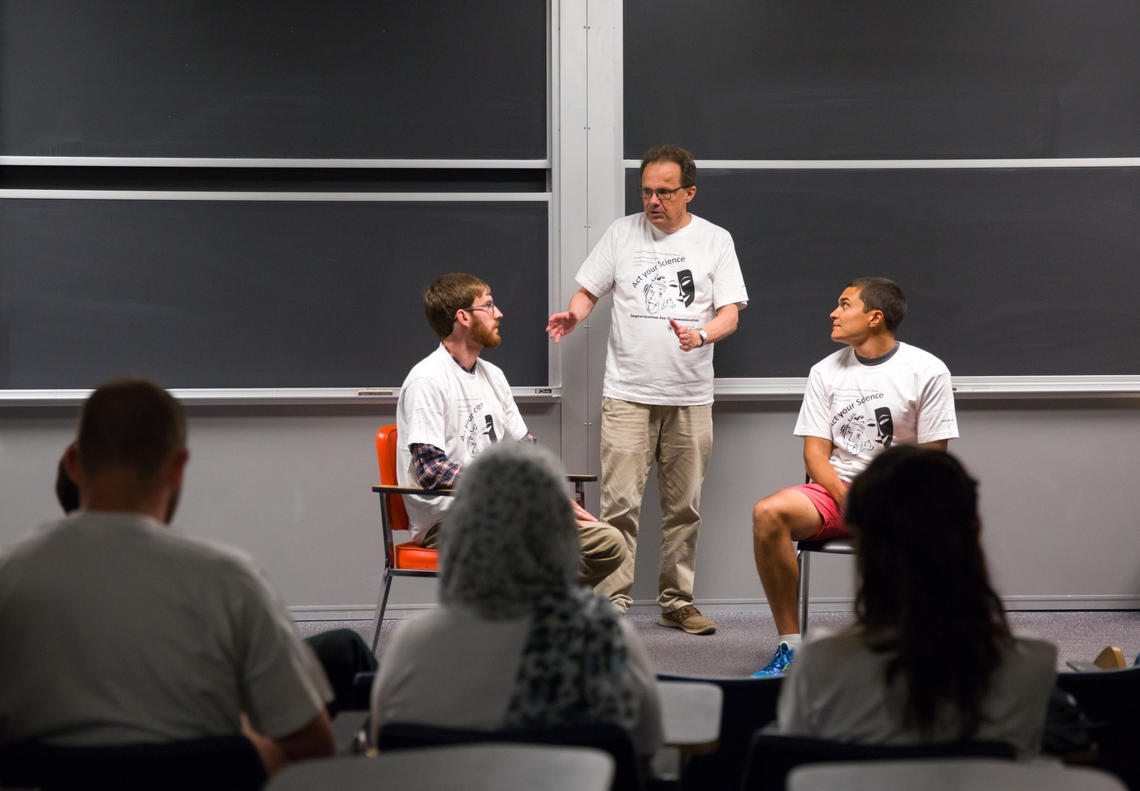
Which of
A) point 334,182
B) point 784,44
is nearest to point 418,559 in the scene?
point 334,182

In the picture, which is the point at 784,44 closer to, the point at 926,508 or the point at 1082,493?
the point at 1082,493

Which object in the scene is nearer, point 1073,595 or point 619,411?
point 619,411

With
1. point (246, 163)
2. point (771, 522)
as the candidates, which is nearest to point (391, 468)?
point (771, 522)

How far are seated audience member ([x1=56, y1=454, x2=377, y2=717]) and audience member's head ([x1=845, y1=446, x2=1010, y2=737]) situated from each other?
3.55 ft

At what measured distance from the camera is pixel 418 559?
10.9 feet

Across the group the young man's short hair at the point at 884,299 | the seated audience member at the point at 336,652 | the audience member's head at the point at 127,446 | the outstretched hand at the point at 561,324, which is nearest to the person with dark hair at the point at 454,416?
the outstretched hand at the point at 561,324

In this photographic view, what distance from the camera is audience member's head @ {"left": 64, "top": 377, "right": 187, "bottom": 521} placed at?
1.44 m

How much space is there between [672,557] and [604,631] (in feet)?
9.42

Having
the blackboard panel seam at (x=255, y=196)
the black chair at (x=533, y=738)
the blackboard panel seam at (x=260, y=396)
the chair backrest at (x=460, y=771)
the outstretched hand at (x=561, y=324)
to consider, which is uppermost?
the blackboard panel seam at (x=255, y=196)

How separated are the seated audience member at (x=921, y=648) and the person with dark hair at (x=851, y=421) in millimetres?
2028

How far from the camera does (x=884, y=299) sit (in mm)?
3590

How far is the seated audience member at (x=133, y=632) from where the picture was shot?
1.33 meters

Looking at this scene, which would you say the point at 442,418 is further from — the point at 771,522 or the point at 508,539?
the point at 508,539

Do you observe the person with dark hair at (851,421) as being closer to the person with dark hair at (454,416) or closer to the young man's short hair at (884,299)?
the young man's short hair at (884,299)
